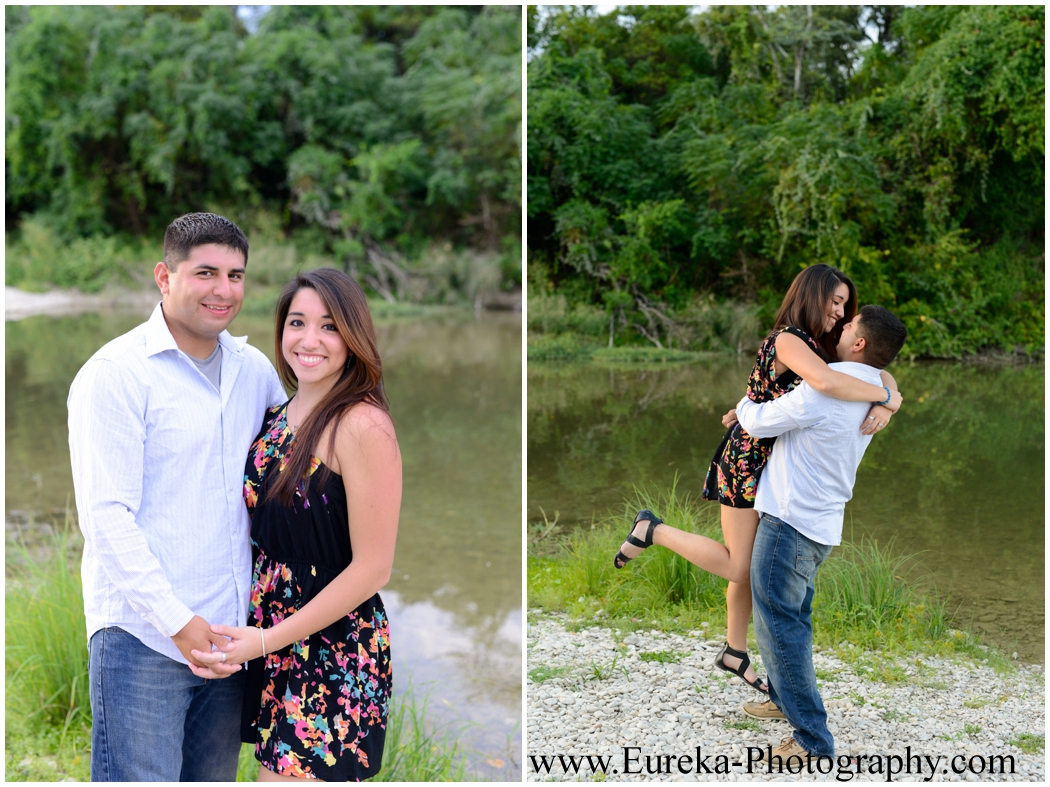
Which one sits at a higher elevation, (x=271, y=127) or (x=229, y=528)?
(x=271, y=127)

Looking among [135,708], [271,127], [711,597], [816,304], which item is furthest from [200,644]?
[271,127]

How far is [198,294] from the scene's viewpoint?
1.93 meters

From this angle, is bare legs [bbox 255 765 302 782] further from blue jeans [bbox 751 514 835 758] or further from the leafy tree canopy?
the leafy tree canopy

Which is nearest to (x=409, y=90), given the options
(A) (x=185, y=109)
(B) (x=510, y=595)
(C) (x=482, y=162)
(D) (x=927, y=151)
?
(C) (x=482, y=162)

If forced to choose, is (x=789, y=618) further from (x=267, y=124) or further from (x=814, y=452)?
(x=267, y=124)

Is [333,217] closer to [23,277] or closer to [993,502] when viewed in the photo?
[23,277]

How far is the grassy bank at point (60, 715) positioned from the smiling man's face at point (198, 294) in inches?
65.5

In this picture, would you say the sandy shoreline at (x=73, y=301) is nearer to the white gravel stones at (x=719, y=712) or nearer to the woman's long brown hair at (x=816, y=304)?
the white gravel stones at (x=719, y=712)

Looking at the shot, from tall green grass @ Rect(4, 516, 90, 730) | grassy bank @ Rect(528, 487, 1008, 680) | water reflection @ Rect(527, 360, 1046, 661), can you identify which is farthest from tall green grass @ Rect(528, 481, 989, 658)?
tall green grass @ Rect(4, 516, 90, 730)

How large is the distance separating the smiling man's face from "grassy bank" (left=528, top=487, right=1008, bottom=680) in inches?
96.0

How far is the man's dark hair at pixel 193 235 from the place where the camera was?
6.36ft

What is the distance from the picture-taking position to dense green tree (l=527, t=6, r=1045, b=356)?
312 inches

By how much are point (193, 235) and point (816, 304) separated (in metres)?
1.77

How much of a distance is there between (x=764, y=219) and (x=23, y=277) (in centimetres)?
1708
